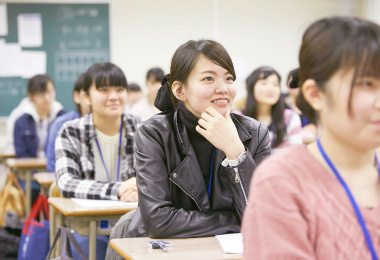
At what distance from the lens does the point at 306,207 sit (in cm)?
109

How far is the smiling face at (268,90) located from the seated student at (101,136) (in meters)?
1.68

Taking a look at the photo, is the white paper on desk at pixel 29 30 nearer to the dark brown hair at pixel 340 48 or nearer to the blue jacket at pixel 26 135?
the blue jacket at pixel 26 135

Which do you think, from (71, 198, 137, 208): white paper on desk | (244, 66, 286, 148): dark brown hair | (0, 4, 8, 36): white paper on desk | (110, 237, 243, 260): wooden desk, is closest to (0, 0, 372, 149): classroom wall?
(0, 4, 8, 36): white paper on desk

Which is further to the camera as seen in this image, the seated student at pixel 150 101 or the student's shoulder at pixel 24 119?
the seated student at pixel 150 101

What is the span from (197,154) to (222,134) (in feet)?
0.61

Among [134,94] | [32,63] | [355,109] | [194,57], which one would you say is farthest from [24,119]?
[355,109]

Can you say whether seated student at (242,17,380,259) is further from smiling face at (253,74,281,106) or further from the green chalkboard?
the green chalkboard

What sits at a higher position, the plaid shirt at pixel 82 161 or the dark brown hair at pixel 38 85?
the dark brown hair at pixel 38 85

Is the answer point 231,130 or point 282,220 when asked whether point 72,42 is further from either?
point 282,220

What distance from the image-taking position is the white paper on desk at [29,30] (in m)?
7.23

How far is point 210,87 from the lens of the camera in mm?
2191

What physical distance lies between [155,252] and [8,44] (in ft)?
19.7

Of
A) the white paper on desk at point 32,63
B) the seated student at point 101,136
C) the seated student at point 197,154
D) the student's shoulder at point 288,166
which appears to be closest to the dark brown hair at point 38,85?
the white paper on desk at point 32,63

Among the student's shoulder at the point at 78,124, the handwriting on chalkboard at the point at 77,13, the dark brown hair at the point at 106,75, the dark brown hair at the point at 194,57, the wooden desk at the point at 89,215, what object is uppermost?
the handwriting on chalkboard at the point at 77,13
